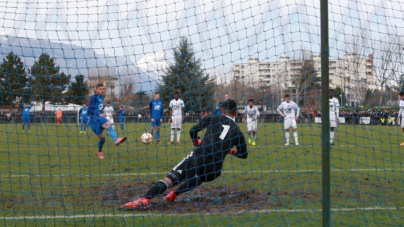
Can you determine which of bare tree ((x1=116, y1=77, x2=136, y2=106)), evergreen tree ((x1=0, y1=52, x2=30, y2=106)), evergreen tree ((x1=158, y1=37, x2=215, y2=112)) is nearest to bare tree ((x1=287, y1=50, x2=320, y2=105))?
evergreen tree ((x1=158, y1=37, x2=215, y2=112))

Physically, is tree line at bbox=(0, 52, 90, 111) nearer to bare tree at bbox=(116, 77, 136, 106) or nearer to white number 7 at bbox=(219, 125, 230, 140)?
bare tree at bbox=(116, 77, 136, 106)

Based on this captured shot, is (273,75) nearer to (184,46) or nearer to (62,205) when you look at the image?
(184,46)

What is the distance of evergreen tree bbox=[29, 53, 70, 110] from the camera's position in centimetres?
650

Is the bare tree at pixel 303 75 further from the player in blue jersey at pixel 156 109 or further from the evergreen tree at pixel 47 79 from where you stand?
the evergreen tree at pixel 47 79

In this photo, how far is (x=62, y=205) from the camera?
7.30 metres

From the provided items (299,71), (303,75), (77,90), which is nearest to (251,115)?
(303,75)

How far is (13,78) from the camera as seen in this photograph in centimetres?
661

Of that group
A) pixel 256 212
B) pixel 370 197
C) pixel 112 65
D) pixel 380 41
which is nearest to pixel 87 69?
pixel 112 65

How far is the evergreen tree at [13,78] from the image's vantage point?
255 inches

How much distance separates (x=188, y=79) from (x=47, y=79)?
186 cm

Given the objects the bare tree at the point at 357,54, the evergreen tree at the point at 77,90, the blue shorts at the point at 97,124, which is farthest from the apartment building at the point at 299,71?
the blue shorts at the point at 97,124

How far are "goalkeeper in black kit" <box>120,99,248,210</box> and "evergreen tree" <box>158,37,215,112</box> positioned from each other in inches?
10.3

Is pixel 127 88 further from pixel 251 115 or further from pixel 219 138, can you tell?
pixel 251 115

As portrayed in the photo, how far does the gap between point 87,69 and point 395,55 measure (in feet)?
12.9
